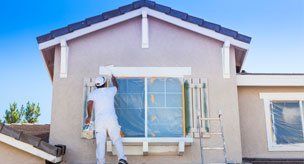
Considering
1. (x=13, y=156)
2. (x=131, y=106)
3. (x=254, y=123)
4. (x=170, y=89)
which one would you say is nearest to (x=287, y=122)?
(x=254, y=123)

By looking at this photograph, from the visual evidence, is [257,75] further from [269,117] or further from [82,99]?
[82,99]

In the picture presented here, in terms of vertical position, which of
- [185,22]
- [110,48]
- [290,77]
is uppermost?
[185,22]

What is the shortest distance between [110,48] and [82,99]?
1423 mm

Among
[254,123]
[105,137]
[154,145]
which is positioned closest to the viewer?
[105,137]

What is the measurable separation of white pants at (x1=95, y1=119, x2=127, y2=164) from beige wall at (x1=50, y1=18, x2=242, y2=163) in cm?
99

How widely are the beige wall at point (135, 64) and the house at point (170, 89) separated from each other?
23 mm

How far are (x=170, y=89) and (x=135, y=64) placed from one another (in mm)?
1030

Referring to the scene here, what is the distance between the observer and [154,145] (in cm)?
856

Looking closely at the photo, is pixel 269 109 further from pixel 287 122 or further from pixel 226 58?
pixel 226 58

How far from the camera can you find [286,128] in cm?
981

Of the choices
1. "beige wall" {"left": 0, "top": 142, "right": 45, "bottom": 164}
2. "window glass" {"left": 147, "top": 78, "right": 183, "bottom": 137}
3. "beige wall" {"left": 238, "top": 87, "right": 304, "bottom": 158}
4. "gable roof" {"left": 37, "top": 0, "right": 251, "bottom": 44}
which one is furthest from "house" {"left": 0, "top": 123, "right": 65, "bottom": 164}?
"beige wall" {"left": 238, "top": 87, "right": 304, "bottom": 158}

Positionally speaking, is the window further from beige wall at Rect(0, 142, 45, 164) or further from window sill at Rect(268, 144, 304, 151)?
window sill at Rect(268, 144, 304, 151)

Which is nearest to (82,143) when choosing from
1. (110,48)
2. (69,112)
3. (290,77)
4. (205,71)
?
(69,112)

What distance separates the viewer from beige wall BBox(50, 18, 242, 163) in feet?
28.8
